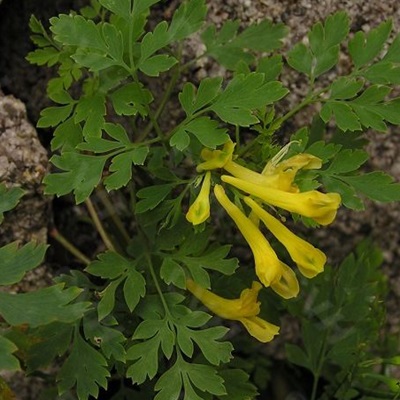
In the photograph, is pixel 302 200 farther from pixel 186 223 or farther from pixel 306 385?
pixel 306 385

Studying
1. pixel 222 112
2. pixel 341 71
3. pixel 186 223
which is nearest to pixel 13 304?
pixel 186 223

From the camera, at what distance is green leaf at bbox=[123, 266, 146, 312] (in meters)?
1.54

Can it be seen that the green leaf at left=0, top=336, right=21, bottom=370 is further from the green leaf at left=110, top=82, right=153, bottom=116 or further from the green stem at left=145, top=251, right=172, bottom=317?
the green leaf at left=110, top=82, right=153, bottom=116

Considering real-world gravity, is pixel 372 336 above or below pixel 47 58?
below

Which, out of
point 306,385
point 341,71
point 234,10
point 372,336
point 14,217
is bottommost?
point 306,385

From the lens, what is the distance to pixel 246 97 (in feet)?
4.91

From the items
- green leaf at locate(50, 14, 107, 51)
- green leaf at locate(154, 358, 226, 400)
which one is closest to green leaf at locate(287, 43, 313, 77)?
green leaf at locate(50, 14, 107, 51)

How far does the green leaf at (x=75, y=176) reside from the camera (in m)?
1.48

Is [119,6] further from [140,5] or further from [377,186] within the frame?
[377,186]

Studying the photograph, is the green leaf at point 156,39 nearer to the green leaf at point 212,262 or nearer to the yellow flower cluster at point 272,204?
the yellow flower cluster at point 272,204

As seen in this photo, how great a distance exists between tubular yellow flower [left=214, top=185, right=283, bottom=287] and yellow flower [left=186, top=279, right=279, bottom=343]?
6.0 inches

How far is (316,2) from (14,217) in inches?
35.4

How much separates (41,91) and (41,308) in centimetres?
81

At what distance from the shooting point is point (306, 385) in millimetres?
2180
